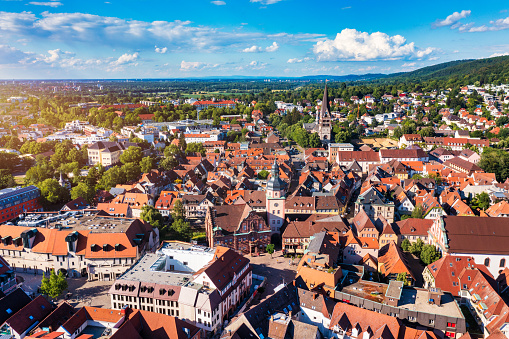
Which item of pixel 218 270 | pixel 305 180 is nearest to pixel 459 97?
pixel 305 180

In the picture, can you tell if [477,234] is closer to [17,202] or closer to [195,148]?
[17,202]

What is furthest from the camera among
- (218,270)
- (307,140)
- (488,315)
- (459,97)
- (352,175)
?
(459,97)

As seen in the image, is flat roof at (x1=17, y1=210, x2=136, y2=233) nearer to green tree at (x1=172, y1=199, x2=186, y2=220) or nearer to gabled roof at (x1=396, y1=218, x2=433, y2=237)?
green tree at (x1=172, y1=199, x2=186, y2=220)

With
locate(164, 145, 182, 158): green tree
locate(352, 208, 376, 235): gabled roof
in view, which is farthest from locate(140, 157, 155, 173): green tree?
locate(352, 208, 376, 235): gabled roof

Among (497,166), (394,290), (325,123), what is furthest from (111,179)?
(497,166)

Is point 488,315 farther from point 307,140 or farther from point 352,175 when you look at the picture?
point 307,140

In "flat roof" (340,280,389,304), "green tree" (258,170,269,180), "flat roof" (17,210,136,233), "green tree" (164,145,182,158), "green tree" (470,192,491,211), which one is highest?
"green tree" (164,145,182,158)

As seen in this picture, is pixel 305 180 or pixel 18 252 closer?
pixel 18 252
